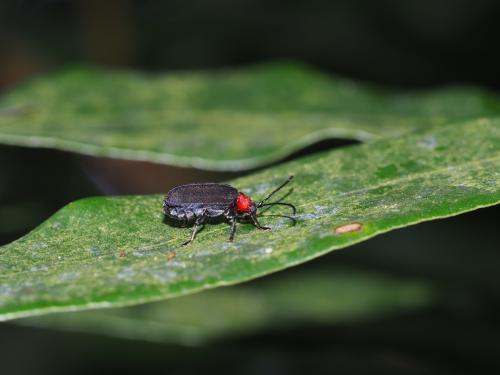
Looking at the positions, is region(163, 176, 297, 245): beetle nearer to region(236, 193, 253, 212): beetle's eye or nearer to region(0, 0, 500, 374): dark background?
region(236, 193, 253, 212): beetle's eye

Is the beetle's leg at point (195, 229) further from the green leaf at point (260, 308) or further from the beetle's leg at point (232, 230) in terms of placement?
the green leaf at point (260, 308)

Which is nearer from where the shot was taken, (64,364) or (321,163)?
(321,163)

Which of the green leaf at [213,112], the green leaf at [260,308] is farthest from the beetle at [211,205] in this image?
the green leaf at [260,308]

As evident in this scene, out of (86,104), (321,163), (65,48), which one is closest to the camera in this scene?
(321,163)

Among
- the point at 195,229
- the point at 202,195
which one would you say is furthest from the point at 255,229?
the point at 202,195

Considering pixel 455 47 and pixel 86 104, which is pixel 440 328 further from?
pixel 455 47

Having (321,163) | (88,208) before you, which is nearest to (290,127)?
(321,163)

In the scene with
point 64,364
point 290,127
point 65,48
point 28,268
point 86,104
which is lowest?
point 64,364
